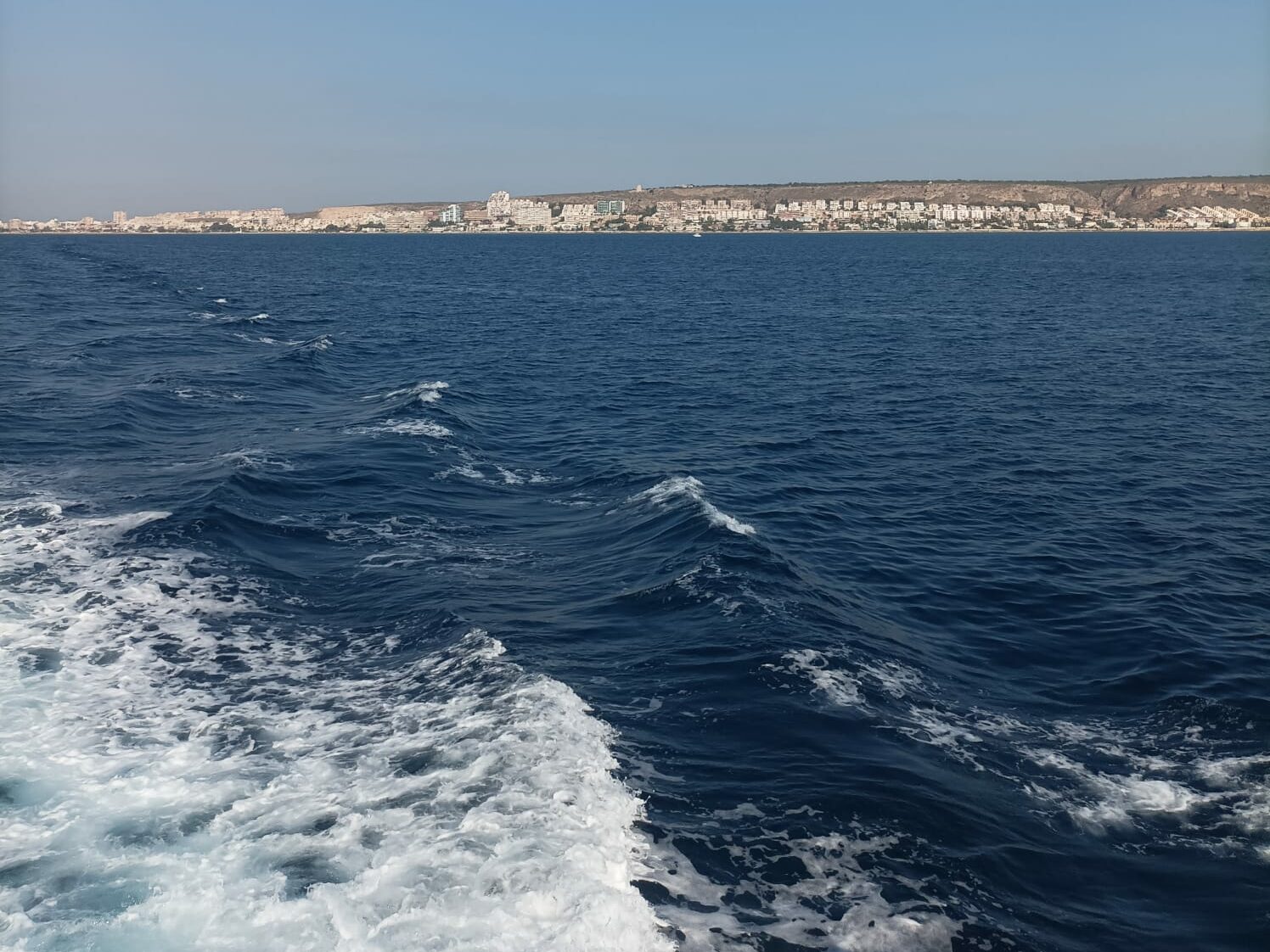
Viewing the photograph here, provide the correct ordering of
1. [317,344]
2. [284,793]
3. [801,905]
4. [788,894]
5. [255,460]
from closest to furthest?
1. [801,905]
2. [788,894]
3. [284,793]
4. [255,460]
5. [317,344]

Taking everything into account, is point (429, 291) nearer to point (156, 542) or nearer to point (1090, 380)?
point (1090, 380)

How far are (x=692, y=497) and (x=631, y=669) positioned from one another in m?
10.6

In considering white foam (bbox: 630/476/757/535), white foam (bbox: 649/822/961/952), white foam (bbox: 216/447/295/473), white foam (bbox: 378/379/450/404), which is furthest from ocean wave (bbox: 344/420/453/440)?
white foam (bbox: 649/822/961/952)

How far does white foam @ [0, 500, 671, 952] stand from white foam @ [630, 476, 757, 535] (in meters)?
9.16

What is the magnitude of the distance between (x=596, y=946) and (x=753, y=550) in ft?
45.6

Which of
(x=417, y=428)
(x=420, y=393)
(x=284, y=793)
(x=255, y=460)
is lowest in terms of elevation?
(x=284, y=793)

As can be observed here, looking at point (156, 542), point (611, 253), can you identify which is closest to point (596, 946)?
point (156, 542)

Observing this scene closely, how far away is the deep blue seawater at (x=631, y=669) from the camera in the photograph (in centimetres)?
1204

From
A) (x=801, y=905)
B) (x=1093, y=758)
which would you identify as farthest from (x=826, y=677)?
(x=801, y=905)

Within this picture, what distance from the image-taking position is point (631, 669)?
59.8ft

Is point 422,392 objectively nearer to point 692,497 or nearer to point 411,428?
point 411,428

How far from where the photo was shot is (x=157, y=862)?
12312 millimetres

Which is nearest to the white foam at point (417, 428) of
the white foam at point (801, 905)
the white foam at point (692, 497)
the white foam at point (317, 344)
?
the white foam at point (692, 497)

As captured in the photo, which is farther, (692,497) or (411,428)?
(411,428)
